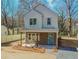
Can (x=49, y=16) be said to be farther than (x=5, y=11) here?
No

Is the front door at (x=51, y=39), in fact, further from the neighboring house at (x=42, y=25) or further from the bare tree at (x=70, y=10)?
the bare tree at (x=70, y=10)

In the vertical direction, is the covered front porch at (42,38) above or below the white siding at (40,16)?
below

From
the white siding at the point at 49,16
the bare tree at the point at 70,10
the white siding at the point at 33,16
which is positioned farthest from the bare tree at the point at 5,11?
the bare tree at the point at 70,10

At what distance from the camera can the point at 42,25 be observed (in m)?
1.65

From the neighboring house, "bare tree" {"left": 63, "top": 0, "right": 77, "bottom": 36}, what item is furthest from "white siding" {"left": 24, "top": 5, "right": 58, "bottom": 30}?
"bare tree" {"left": 63, "top": 0, "right": 77, "bottom": 36}

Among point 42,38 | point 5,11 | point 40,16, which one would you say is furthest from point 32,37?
point 5,11

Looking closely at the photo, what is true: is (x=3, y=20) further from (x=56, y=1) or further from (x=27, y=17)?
(x=56, y=1)

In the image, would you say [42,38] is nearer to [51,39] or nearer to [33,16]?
[51,39]

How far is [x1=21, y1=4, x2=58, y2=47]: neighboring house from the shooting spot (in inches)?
64.4

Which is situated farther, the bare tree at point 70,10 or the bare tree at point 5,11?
the bare tree at point 5,11

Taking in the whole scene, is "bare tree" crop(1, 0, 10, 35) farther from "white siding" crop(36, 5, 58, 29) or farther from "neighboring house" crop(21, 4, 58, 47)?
"white siding" crop(36, 5, 58, 29)

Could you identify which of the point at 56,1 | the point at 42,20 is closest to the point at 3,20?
the point at 42,20

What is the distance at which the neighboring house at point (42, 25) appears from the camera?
5.37 feet

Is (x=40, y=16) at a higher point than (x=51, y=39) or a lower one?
higher
